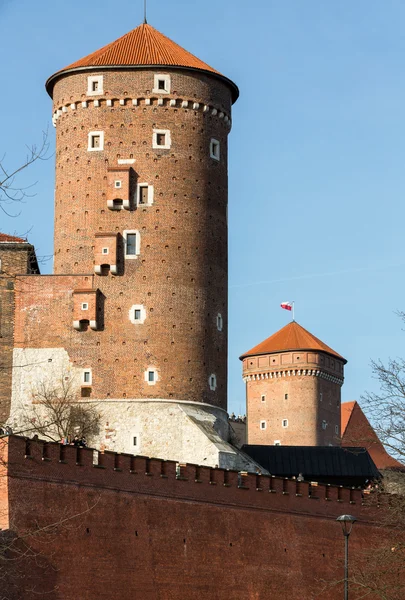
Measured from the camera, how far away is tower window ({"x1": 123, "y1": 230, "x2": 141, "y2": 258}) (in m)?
48.4

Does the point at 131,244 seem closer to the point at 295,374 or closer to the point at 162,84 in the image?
the point at 162,84

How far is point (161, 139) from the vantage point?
4909cm

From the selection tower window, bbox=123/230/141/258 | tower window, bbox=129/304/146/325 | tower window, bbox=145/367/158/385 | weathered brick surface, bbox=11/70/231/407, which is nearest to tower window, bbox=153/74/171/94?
weathered brick surface, bbox=11/70/231/407

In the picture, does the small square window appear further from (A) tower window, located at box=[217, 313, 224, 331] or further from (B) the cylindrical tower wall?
(A) tower window, located at box=[217, 313, 224, 331]

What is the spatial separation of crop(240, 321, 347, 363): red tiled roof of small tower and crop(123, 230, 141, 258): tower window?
3113 cm

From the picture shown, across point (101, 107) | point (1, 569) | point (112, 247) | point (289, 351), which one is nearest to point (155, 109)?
point (101, 107)

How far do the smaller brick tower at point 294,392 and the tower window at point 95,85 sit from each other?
3175 centimetres

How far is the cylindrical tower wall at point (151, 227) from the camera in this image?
47.8 m

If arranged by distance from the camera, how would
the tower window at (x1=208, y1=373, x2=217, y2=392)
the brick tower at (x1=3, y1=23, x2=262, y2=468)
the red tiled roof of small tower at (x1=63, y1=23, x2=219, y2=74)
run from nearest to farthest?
the brick tower at (x1=3, y1=23, x2=262, y2=468) < the tower window at (x1=208, y1=373, x2=217, y2=392) < the red tiled roof of small tower at (x1=63, y1=23, x2=219, y2=74)

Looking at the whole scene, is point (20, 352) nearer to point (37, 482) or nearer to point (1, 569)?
point (37, 482)

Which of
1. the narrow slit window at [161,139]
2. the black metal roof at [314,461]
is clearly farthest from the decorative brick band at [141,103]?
the black metal roof at [314,461]

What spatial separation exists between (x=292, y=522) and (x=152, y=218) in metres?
11.7

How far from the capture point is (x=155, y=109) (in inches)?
1935

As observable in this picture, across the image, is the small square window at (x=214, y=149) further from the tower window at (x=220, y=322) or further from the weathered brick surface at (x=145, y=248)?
the tower window at (x=220, y=322)
